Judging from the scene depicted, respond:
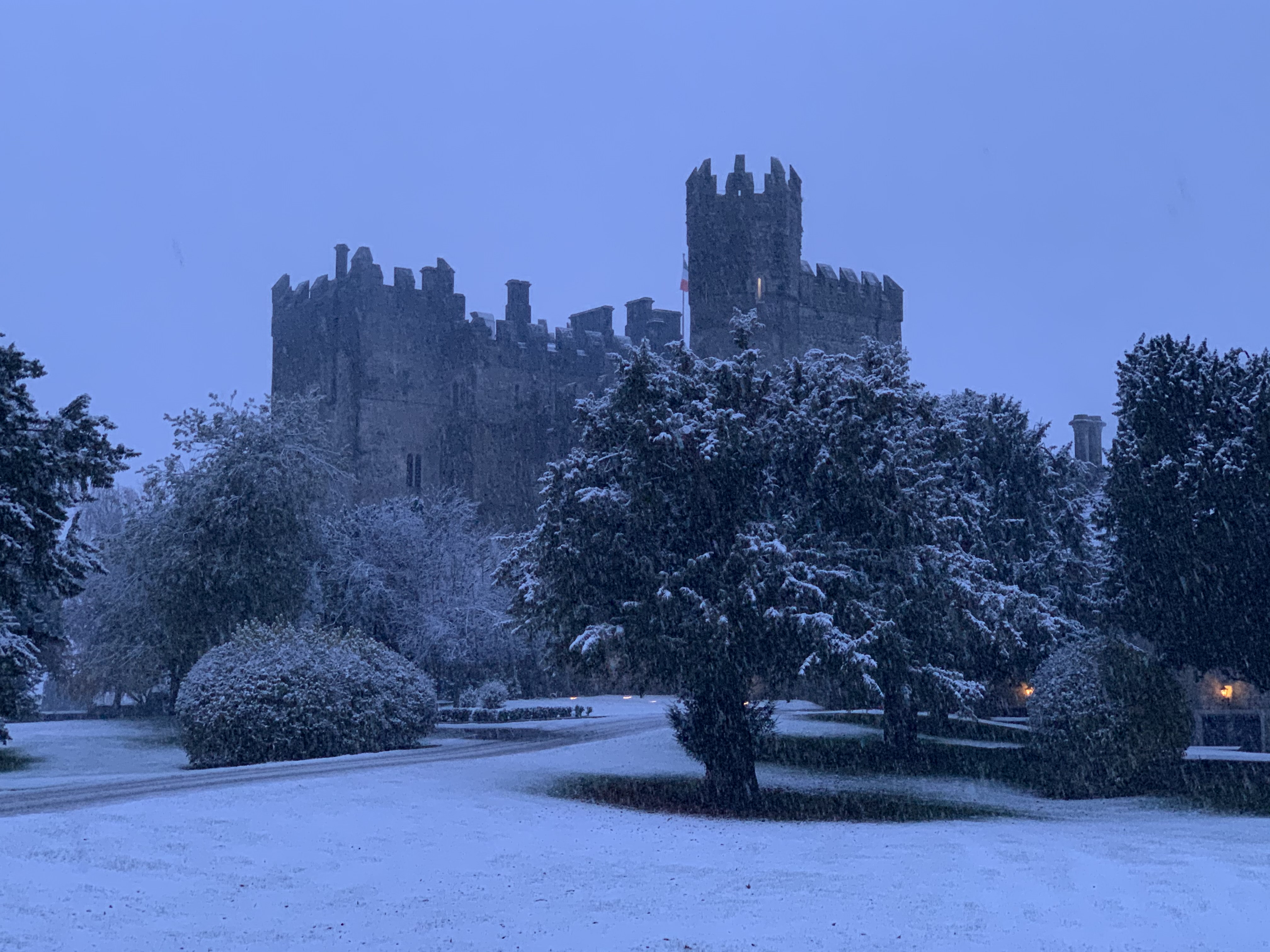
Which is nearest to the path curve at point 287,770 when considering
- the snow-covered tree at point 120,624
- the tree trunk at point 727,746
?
the tree trunk at point 727,746

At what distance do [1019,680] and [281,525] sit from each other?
69.4ft

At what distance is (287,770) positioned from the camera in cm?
2042

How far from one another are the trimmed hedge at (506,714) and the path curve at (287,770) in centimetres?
599

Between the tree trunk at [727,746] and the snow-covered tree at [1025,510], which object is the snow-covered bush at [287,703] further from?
the snow-covered tree at [1025,510]

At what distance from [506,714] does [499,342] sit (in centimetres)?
2921

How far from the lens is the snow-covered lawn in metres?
10.8

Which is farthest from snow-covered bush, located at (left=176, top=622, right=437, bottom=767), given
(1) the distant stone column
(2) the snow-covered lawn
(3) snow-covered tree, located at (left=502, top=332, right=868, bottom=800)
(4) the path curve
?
(1) the distant stone column

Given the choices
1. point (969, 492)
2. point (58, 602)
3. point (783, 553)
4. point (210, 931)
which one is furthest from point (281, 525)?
point (210, 931)

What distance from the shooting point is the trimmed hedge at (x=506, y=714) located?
3959 centimetres

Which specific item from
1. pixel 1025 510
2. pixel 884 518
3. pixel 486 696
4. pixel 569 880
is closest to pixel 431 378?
pixel 486 696

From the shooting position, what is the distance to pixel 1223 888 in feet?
42.2

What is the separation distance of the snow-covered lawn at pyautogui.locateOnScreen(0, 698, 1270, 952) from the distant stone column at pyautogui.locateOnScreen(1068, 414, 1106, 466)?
149 ft

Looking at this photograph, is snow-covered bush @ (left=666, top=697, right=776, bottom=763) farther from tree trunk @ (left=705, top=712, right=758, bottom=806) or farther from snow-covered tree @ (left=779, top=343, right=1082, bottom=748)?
snow-covered tree @ (left=779, top=343, right=1082, bottom=748)

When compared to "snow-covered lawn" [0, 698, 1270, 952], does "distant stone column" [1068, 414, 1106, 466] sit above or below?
above
